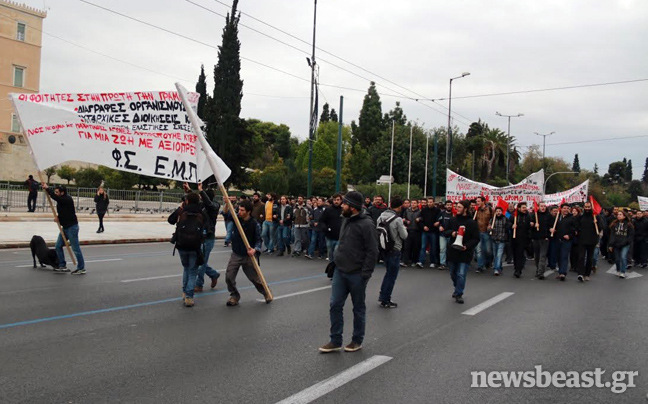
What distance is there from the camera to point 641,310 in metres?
9.43

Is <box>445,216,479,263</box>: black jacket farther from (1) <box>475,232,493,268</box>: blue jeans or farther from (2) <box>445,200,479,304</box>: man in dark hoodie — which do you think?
(1) <box>475,232,493,268</box>: blue jeans

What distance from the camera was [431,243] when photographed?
1534 centimetres

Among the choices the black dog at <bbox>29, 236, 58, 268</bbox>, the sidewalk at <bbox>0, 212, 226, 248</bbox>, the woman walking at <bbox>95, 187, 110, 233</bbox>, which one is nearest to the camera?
the black dog at <bbox>29, 236, 58, 268</bbox>

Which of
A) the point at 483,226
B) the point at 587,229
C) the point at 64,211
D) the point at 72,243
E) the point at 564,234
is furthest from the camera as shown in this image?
the point at 483,226

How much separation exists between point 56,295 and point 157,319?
2316mm

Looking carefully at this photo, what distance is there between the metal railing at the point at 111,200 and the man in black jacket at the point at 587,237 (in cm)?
2133

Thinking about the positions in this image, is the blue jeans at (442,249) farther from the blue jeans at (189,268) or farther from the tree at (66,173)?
the tree at (66,173)

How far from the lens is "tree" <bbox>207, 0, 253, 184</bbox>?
49375 mm

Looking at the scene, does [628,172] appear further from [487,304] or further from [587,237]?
[487,304]

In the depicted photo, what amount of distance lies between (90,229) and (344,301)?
1821 cm

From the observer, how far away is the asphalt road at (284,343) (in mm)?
4855

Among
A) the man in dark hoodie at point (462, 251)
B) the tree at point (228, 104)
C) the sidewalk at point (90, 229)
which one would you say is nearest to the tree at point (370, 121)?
the tree at point (228, 104)

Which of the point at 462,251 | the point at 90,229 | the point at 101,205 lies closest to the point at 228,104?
the point at 90,229

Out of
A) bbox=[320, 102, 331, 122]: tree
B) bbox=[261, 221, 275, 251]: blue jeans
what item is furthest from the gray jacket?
bbox=[320, 102, 331, 122]: tree
